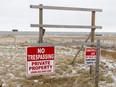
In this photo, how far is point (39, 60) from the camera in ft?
21.3

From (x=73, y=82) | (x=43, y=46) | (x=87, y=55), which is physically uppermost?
(x=43, y=46)

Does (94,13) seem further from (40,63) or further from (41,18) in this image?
(40,63)

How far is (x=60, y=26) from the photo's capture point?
25.3 ft

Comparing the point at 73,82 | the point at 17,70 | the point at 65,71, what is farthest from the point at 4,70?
the point at 73,82

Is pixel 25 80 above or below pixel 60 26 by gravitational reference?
below

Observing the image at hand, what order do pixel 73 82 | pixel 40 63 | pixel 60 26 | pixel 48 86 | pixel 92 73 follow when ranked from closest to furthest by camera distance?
pixel 40 63
pixel 60 26
pixel 48 86
pixel 73 82
pixel 92 73

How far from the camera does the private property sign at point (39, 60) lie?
6406 mm

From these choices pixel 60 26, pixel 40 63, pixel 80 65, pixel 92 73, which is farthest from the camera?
pixel 80 65

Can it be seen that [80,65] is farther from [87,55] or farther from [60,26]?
[60,26]

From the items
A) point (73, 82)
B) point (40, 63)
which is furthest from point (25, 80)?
point (40, 63)

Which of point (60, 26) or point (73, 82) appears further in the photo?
point (73, 82)

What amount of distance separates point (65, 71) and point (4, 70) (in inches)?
103

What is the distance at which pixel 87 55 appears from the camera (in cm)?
910

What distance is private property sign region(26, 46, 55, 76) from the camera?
641 centimetres
